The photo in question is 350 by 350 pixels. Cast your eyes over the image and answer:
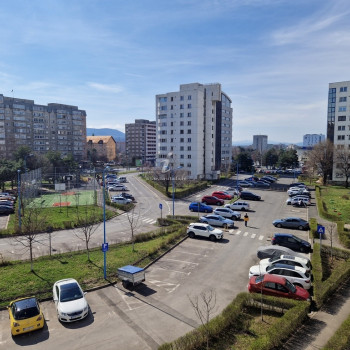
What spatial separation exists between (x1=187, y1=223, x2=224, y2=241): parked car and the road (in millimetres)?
543

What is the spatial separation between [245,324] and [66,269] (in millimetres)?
11954

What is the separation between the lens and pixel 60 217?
1430 inches

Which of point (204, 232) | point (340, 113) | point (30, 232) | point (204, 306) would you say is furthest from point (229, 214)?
point (340, 113)

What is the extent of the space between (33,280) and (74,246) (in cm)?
758

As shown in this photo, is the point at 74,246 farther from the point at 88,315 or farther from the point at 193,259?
the point at 88,315

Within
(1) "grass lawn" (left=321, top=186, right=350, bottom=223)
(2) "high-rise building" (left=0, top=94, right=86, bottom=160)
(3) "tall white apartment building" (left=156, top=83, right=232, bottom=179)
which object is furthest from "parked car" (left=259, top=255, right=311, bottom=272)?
(2) "high-rise building" (left=0, top=94, right=86, bottom=160)

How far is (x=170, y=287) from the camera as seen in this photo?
1747 centimetres

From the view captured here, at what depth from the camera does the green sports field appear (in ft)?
145

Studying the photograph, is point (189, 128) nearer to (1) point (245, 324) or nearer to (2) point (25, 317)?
(1) point (245, 324)

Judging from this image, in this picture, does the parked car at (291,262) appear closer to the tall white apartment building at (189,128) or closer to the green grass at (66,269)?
the green grass at (66,269)

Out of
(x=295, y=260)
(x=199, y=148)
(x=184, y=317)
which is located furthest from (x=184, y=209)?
(x=199, y=148)

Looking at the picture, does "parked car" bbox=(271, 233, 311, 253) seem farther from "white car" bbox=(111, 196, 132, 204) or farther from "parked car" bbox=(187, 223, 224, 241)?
"white car" bbox=(111, 196, 132, 204)

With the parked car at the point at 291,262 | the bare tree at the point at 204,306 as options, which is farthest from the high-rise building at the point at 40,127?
the bare tree at the point at 204,306

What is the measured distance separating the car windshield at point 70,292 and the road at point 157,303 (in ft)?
2.99
